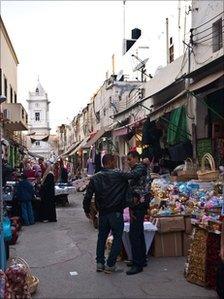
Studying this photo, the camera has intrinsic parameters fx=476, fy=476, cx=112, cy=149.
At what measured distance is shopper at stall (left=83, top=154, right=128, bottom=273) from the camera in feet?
23.5

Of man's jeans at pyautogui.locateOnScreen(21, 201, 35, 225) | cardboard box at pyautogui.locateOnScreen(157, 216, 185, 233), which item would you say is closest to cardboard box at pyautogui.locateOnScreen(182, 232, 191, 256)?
cardboard box at pyautogui.locateOnScreen(157, 216, 185, 233)

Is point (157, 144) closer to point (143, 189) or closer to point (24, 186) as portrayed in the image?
point (24, 186)

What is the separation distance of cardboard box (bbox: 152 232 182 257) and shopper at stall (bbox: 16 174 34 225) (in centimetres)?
554

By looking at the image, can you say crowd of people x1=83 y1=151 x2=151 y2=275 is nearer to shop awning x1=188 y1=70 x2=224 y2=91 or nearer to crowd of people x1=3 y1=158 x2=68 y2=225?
shop awning x1=188 y1=70 x2=224 y2=91

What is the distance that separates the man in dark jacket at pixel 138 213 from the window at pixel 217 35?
21.8 feet

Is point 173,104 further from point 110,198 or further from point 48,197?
point 110,198

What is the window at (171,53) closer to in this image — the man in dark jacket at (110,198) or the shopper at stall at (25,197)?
the shopper at stall at (25,197)

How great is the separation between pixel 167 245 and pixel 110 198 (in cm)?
171

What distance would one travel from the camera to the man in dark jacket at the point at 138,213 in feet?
23.8

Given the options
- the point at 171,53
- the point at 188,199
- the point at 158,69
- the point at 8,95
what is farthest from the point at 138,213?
the point at 8,95

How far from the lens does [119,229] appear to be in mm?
7223

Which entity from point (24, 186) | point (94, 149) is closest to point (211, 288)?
point (24, 186)

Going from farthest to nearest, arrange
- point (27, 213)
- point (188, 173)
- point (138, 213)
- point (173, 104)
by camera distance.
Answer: point (27, 213) < point (173, 104) < point (188, 173) < point (138, 213)

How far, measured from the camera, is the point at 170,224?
8141 millimetres
